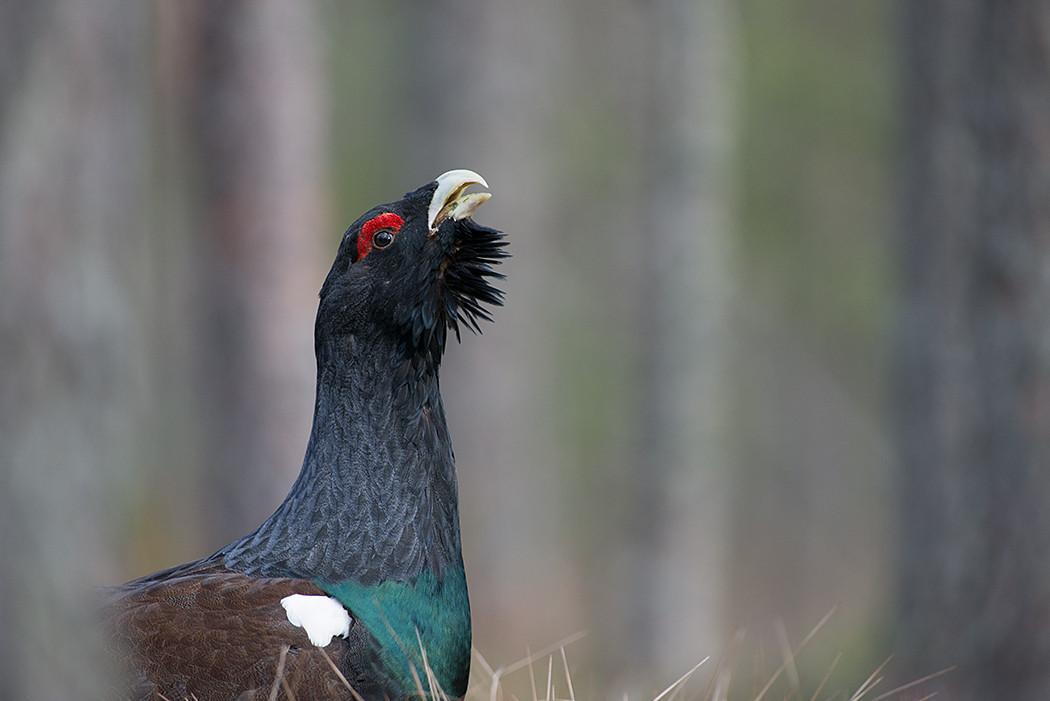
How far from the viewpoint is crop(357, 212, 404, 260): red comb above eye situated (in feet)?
11.4

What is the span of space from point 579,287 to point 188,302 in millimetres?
11600

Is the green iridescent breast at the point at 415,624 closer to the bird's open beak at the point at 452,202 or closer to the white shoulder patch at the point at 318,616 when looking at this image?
the white shoulder patch at the point at 318,616

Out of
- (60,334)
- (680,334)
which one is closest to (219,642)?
(60,334)

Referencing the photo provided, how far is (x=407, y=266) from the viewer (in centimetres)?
346

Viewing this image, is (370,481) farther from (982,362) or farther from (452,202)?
(982,362)

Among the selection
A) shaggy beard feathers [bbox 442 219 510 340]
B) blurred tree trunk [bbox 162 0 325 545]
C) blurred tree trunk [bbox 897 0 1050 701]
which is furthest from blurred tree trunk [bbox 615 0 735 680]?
shaggy beard feathers [bbox 442 219 510 340]

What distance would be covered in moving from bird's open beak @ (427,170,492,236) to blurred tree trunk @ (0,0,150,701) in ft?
4.56

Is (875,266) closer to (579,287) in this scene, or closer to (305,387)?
(579,287)

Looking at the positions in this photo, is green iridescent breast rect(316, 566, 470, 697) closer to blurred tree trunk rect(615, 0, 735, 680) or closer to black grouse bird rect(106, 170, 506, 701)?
black grouse bird rect(106, 170, 506, 701)

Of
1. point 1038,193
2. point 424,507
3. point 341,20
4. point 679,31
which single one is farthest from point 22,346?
point 341,20

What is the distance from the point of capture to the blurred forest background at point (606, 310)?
2.11 metres

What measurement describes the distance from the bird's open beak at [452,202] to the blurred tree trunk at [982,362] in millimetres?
2140

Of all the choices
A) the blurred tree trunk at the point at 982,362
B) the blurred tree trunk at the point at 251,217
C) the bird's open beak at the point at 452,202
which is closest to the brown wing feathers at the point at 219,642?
the bird's open beak at the point at 452,202

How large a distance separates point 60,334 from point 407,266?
148 cm
